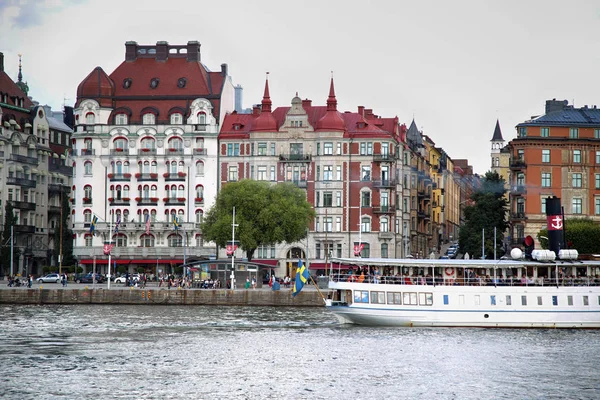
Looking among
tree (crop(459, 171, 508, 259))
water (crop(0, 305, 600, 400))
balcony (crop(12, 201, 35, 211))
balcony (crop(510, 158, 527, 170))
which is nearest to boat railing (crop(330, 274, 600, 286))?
water (crop(0, 305, 600, 400))

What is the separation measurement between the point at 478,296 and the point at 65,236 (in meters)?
96.6

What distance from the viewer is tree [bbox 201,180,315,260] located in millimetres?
134625

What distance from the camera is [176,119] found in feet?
514

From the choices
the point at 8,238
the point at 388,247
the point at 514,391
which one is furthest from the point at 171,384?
the point at 8,238

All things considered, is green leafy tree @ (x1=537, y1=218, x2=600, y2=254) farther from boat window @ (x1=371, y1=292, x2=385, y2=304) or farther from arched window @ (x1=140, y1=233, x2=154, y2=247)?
arched window @ (x1=140, y1=233, x2=154, y2=247)

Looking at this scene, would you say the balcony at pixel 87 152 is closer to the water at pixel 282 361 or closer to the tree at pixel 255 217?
the tree at pixel 255 217

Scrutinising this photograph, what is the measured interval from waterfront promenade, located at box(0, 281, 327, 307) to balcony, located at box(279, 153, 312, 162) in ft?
125

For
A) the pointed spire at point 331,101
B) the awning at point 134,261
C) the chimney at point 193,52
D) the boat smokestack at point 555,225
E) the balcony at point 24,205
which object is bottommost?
the awning at point 134,261

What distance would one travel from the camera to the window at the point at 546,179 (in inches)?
5423

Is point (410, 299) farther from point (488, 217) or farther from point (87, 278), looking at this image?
point (87, 278)

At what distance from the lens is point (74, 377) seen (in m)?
58.4

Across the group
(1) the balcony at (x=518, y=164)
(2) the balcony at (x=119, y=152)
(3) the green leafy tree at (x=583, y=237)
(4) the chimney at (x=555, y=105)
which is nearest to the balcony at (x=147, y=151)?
(2) the balcony at (x=119, y=152)

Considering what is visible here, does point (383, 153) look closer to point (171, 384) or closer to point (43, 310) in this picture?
point (43, 310)

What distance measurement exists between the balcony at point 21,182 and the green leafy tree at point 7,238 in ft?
11.2
